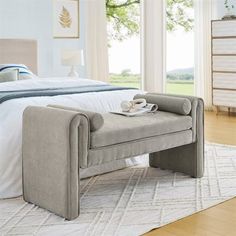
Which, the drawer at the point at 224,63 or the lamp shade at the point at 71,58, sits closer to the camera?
the lamp shade at the point at 71,58

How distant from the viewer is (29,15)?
590cm

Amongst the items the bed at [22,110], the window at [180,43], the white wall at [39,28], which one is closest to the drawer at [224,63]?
the window at [180,43]

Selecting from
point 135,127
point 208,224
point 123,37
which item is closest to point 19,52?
point 123,37

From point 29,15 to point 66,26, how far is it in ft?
2.16

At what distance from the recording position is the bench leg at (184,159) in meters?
3.52

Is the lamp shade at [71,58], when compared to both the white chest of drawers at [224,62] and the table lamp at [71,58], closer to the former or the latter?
the table lamp at [71,58]

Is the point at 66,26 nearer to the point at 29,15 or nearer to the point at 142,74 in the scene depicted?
the point at 29,15

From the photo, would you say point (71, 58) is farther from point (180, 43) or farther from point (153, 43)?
point (180, 43)

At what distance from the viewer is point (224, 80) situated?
259 inches

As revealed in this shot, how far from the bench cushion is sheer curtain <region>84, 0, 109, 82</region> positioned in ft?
12.3

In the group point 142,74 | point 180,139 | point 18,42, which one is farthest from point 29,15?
point 180,139

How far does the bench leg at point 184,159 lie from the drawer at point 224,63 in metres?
3.08

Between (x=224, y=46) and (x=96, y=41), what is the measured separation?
194 cm

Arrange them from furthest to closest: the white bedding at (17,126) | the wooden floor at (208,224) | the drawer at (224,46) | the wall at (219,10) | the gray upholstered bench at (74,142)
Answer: the wall at (219,10) < the drawer at (224,46) < the white bedding at (17,126) < the gray upholstered bench at (74,142) < the wooden floor at (208,224)
